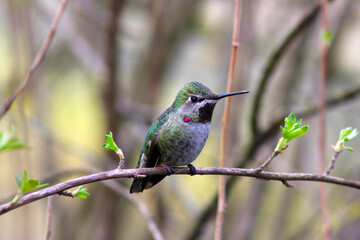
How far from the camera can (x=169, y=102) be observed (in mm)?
6641

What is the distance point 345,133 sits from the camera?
197cm

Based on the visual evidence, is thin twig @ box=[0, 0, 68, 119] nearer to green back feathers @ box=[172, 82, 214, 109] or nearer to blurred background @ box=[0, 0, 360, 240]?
green back feathers @ box=[172, 82, 214, 109]

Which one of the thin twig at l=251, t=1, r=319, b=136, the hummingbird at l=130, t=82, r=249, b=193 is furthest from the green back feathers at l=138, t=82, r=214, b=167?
the thin twig at l=251, t=1, r=319, b=136


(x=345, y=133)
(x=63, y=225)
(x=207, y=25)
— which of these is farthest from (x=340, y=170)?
(x=345, y=133)

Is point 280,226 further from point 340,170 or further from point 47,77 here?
point 47,77

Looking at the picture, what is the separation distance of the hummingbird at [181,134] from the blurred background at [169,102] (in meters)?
0.68

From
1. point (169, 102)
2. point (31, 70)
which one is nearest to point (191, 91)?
point (31, 70)

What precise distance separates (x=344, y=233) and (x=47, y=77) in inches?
174

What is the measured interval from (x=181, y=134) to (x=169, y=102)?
12.6ft

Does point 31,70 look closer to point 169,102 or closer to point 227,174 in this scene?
point 227,174

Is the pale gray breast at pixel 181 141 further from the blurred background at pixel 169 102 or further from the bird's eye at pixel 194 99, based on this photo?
the blurred background at pixel 169 102

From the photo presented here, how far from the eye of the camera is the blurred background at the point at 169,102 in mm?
4383

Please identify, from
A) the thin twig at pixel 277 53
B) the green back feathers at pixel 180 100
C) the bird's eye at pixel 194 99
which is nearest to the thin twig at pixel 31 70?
the green back feathers at pixel 180 100

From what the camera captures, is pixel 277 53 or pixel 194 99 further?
pixel 277 53
